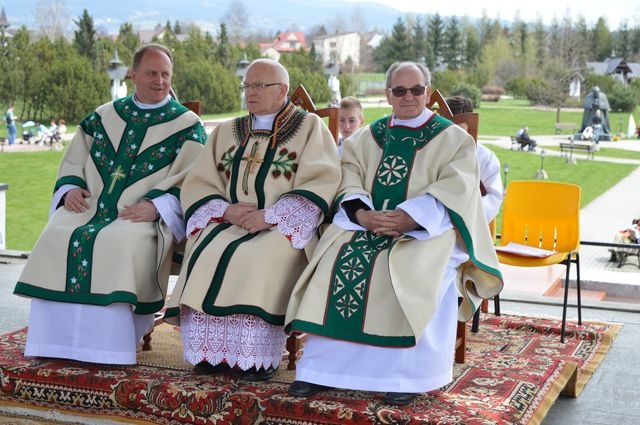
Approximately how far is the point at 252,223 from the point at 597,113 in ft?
Result: 83.6

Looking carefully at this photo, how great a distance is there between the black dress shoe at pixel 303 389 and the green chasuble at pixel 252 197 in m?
0.34

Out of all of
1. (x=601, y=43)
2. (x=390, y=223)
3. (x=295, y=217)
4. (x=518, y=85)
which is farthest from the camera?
(x=518, y=85)

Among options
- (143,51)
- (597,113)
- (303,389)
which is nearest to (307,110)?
(143,51)

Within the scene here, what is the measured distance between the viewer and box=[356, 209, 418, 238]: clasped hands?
4.54m

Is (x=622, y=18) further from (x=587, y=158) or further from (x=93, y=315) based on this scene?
(x=93, y=315)

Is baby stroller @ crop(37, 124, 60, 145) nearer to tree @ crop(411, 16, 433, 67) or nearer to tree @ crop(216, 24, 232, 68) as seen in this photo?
tree @ crop(216, 24, 232, 68)

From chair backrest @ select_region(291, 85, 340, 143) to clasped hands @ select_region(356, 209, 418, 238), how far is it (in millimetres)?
823

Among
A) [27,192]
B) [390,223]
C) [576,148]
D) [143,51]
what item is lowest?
[576,148]

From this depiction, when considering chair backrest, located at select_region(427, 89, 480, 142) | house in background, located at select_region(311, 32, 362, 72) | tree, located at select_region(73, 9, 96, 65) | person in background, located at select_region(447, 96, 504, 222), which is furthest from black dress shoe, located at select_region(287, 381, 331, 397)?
house in background, located at select_region(311, 32, 362, 72)

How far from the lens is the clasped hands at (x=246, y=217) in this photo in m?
4.74

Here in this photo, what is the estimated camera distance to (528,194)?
20.4 ft

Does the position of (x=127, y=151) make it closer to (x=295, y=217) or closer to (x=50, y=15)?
Answer: (x=295, y=217)

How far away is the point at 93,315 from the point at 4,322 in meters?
1.58

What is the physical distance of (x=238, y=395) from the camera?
171 inches
